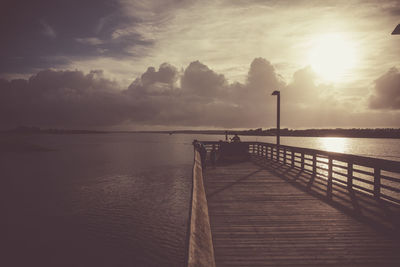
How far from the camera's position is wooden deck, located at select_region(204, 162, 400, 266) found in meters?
4.30

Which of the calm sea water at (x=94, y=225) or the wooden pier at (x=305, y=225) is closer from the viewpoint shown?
the wooden pier at (x=305, y=225)

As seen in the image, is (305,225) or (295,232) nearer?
(295,232)

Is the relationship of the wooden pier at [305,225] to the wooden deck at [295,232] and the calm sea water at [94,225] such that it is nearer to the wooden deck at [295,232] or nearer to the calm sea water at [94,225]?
the wooden deck at [295,232]

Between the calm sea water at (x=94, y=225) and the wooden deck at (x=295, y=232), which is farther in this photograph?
the calm sea water at (x=94, y=225)

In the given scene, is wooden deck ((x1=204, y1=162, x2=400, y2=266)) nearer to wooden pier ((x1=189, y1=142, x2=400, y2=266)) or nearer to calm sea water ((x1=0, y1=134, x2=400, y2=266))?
wooden pier ((x1=189, y1=142, x2=400, y2=266))

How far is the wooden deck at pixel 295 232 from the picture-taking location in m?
4.30

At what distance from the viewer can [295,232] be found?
5355 mm

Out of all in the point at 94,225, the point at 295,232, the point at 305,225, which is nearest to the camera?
the point at 295,232

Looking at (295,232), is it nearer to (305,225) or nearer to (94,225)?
(305,225)

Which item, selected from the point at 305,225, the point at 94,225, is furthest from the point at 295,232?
the point at 94,225

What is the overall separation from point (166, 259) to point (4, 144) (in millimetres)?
106711

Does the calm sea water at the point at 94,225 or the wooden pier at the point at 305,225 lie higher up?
the wooden pier at the point at 305,225

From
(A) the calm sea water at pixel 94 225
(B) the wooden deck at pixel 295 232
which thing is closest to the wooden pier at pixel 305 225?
(B) the wooden deck at pixel 295 232

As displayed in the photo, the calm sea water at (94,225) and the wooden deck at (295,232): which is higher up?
the wooden deck at (295,232)
